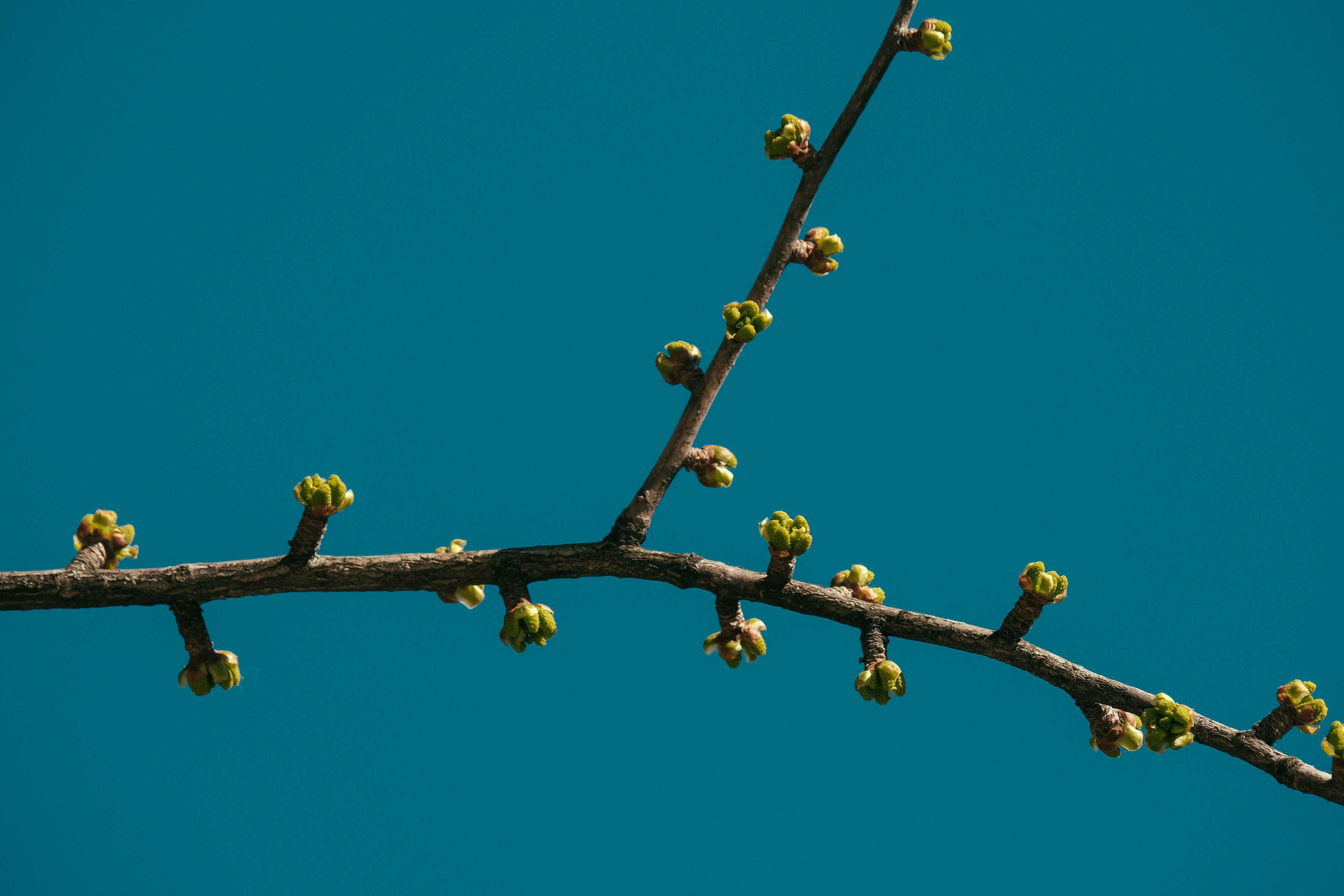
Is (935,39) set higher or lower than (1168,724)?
higher

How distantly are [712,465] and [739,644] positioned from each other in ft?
1.87

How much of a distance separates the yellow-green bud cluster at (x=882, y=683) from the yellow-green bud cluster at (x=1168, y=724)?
0.65 meters

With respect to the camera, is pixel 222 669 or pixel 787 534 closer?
pixel 787 534

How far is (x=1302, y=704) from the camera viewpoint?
282cm

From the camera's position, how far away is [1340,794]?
2654 millimetres

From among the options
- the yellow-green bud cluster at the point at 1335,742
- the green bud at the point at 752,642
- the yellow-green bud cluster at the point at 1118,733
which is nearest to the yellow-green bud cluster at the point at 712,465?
the green bud at the point at 752,642

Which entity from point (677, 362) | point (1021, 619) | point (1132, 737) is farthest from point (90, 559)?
point (1132, 737)

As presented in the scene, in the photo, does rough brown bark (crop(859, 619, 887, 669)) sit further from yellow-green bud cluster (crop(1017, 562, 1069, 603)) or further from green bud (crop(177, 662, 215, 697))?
green bud (crop(177, 662, 215, 697))

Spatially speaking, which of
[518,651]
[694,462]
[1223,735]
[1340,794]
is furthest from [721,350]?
[1340,794]

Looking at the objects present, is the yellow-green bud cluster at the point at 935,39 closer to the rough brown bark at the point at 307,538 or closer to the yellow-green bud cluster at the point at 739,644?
the yellow-green bud cluster at the point at 739,644

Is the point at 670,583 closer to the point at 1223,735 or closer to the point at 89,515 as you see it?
the point at 1223,735

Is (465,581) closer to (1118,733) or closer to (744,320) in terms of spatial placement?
(744,320)

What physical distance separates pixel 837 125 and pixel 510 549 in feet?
5.36

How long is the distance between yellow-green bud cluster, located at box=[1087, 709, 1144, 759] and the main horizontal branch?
11 centimetres
